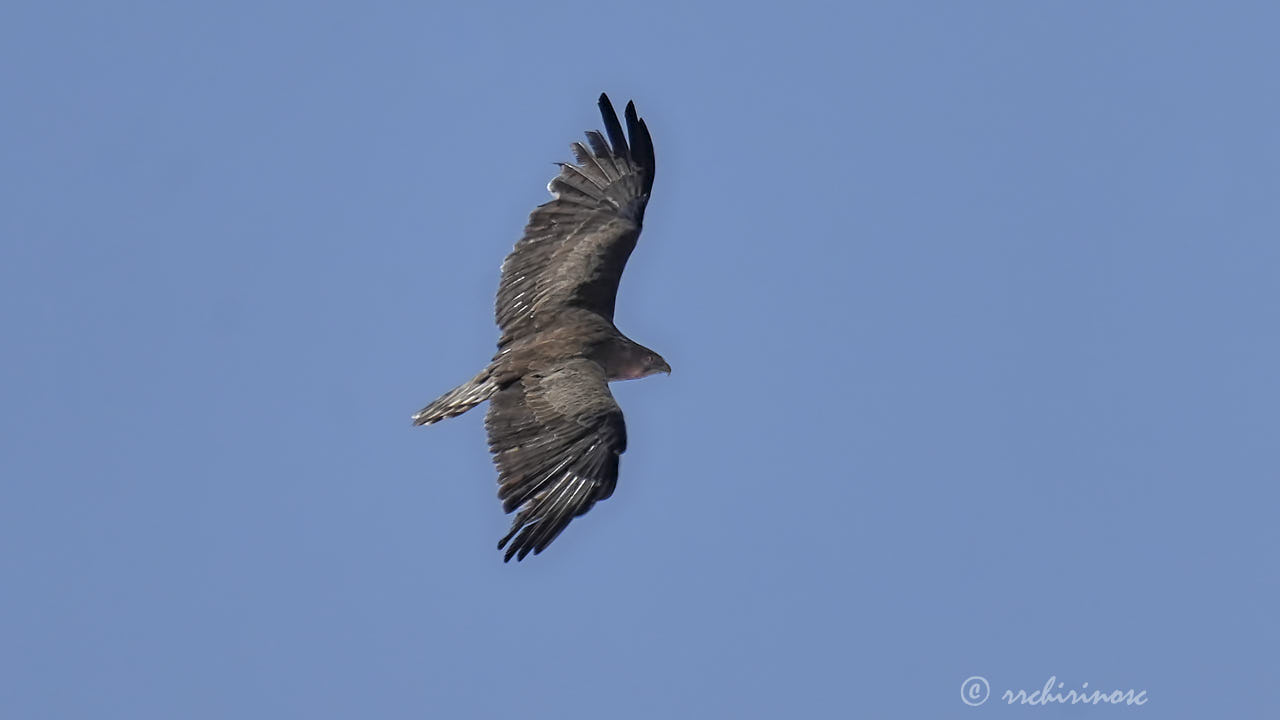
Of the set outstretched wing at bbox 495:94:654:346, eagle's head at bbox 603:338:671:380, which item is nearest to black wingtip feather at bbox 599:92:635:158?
outstretched wing at bbox 495:94:654:346

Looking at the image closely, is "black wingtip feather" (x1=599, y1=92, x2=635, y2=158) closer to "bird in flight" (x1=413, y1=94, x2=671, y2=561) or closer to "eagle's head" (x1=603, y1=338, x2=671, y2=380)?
"bird in flight" (x1=413, y1=94, x2=671, y2=561)

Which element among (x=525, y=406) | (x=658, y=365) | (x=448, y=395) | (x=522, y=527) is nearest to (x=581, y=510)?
(x=522, y=527)

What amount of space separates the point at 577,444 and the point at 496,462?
Result: 2.35ft

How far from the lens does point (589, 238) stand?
1859 centimetres

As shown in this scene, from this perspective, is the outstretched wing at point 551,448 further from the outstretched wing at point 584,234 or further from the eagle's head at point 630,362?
the outstretched wing at point 584,234

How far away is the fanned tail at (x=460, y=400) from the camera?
53.4 ft

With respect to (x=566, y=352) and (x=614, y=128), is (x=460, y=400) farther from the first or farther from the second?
(x=614, y=128)

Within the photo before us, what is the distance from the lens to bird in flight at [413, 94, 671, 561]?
47.9 feet

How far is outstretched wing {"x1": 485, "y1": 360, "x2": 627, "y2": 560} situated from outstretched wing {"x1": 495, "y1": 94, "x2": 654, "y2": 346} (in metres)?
2.06

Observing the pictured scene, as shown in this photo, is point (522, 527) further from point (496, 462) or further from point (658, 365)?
point (658, 365)

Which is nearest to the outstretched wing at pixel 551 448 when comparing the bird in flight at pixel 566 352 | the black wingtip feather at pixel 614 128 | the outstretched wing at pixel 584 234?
the bird in flight at pixel 566 352

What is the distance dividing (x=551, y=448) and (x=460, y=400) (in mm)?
1765

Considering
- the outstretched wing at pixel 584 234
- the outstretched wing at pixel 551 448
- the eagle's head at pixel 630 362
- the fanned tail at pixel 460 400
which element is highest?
the outstretched wing at pixel 584 234

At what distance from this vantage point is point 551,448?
49.1ft
